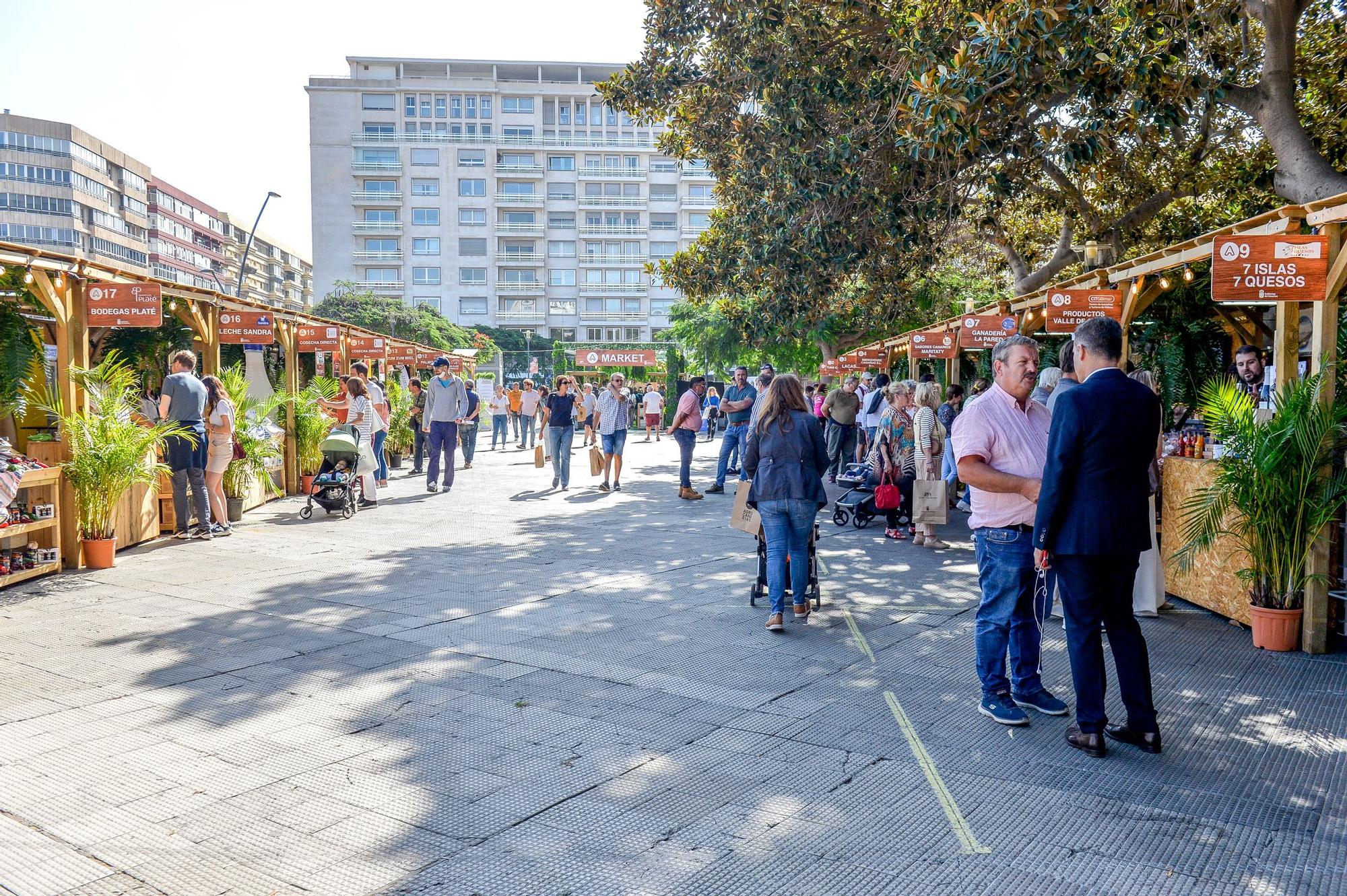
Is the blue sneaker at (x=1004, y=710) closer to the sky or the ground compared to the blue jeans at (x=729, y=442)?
closer to the ground

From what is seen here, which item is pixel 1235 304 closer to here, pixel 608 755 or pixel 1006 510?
pixel 1006 510

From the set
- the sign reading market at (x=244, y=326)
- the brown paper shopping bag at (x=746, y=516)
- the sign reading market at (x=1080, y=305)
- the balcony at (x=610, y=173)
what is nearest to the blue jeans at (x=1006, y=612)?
the brown paper shopping bag at (x=746, y=516)

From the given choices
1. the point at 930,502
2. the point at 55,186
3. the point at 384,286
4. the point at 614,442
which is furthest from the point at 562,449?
the point at 55,186

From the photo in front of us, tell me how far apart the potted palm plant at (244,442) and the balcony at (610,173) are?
2824 inches

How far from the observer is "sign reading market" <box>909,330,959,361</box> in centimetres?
1490

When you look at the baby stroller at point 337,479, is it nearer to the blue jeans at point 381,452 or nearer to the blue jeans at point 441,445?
the blue jeans at point 381,452

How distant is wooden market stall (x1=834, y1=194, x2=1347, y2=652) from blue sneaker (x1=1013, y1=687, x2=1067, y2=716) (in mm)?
2124

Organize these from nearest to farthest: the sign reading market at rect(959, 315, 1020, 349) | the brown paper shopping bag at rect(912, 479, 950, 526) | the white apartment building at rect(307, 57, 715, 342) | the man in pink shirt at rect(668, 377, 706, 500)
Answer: the brown paper shopping bag at rect(912, 479, 950, 526) → the sign reading market at rect(959, 315, 1020, 349) → the man in pink shirt at rect(668, 377, 706, 500) → the white apartment building at rect(307, 57, 715, 342)

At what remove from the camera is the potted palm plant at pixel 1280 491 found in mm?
6012

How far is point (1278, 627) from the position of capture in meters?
6.17

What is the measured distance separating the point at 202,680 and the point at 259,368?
10851 mm

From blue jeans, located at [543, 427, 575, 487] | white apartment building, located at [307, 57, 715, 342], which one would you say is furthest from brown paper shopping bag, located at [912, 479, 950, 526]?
white apartment building, located at [307, 57, 715, 342]

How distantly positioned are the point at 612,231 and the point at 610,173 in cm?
469

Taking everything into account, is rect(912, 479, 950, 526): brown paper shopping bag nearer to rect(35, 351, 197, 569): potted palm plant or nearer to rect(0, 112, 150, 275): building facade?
rect(35, 351, 197, 569): potted palm plant
